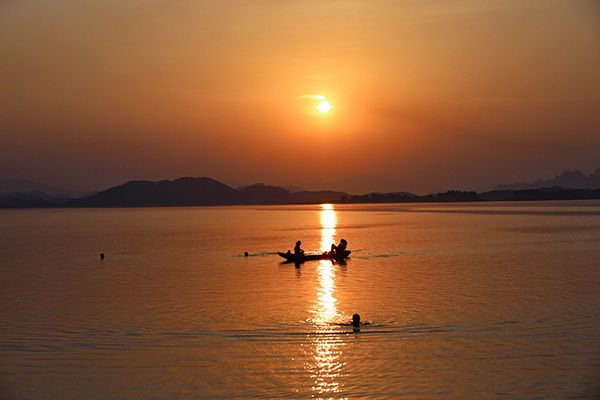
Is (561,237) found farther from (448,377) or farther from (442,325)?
(448,377)

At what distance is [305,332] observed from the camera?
23.7m

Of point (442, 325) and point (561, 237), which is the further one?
point (561, 237)

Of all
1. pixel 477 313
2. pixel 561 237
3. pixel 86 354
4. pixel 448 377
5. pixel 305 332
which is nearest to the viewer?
pixel 448 377

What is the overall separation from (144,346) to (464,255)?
42348mm

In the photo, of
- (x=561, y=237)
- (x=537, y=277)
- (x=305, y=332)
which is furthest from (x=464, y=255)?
(x=305, y=332)

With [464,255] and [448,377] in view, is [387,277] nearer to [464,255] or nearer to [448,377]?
[464,255]

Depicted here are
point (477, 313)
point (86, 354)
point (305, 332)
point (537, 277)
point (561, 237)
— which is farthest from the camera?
point (561, 237)

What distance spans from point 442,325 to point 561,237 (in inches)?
2392

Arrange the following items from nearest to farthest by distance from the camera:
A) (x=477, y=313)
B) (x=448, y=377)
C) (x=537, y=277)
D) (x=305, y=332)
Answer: (x=448, y=377) < (x=305, y=332) < (x=477, y=313) < (x=537, y=277)

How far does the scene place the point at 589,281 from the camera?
121 ft

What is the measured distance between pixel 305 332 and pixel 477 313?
9448mm

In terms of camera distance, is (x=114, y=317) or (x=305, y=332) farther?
(x=114, y=317)

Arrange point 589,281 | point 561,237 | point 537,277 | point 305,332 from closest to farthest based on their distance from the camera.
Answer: point 305,332 < point 589,281 < point 537,277 < point 561,237

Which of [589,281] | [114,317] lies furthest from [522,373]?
[589,281]
